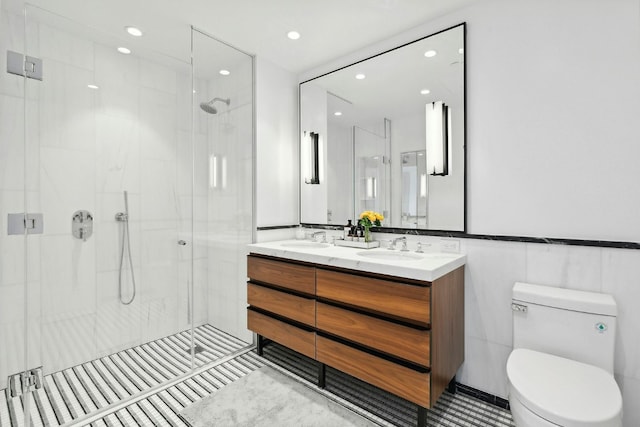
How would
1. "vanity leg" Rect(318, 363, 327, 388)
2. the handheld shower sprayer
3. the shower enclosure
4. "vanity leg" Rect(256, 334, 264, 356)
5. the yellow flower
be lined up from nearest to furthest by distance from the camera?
the shower enclosure
"vanity leg" Rect(318, 363, 327, 388)
the handheld shower sprayer
the yellow flower
"vanity leg" Rect(256, 334, 264, 356)

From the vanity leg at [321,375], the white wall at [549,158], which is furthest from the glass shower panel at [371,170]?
the vanity leg at [321,375]

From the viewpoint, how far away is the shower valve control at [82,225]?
6.14 ft

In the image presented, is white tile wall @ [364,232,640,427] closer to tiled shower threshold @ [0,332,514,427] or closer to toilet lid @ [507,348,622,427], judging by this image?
tiled shower threshold @ [0,332,514,427]

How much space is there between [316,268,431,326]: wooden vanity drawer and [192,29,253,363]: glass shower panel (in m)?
0.99

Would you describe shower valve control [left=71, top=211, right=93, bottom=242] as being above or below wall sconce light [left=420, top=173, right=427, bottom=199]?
below

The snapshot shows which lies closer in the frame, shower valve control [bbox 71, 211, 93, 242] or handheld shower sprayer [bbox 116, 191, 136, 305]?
shower valve control [bbox 71, 211, 93, 242]

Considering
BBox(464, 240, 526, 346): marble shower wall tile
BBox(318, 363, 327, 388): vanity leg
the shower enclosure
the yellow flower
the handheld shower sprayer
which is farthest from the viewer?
the yellow flower

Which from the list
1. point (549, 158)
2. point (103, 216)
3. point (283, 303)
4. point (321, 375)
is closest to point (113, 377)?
point (103, 216)

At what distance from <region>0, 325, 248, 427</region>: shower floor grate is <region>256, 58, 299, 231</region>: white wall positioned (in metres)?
1.08

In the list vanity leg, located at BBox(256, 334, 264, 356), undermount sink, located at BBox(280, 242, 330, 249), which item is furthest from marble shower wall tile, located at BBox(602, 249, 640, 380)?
vanity leg, located at BBox(256, 334, 264, 356)

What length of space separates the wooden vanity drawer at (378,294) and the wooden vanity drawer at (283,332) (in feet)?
→ 1.12

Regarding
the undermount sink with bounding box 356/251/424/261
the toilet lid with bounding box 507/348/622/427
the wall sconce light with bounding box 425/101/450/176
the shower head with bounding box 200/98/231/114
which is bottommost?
the toilet lid with bounding box 507/348/622/427

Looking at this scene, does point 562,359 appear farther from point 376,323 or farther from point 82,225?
point 82,225

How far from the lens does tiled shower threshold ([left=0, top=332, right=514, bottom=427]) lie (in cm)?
169
